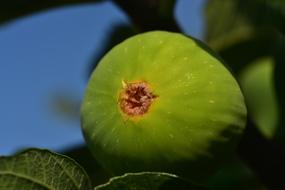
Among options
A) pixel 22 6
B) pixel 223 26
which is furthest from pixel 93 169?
pixel 223 26

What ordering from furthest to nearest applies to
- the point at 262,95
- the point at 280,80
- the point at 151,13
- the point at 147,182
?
the point at 262,95, the point at 280,80, the point at 151,13, the point at 147,182

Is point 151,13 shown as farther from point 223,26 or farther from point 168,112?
point 223,26

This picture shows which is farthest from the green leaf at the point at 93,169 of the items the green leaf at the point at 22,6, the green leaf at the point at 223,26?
the green leaf at the point at 223,26

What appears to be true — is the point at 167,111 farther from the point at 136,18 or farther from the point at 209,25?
the point at 209,25

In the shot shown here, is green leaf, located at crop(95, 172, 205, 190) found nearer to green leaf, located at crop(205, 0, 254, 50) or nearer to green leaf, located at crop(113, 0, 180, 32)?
green leaf, located at crop(113, 0, 180, 32)

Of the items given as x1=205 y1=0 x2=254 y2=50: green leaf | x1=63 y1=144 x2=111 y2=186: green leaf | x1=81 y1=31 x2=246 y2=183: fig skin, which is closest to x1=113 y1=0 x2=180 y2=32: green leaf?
x1=81 y1=31 x2=246 y2=183: fig skin

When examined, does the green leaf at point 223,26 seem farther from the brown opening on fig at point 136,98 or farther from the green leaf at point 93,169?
the brown opening on fig at point 136,98
